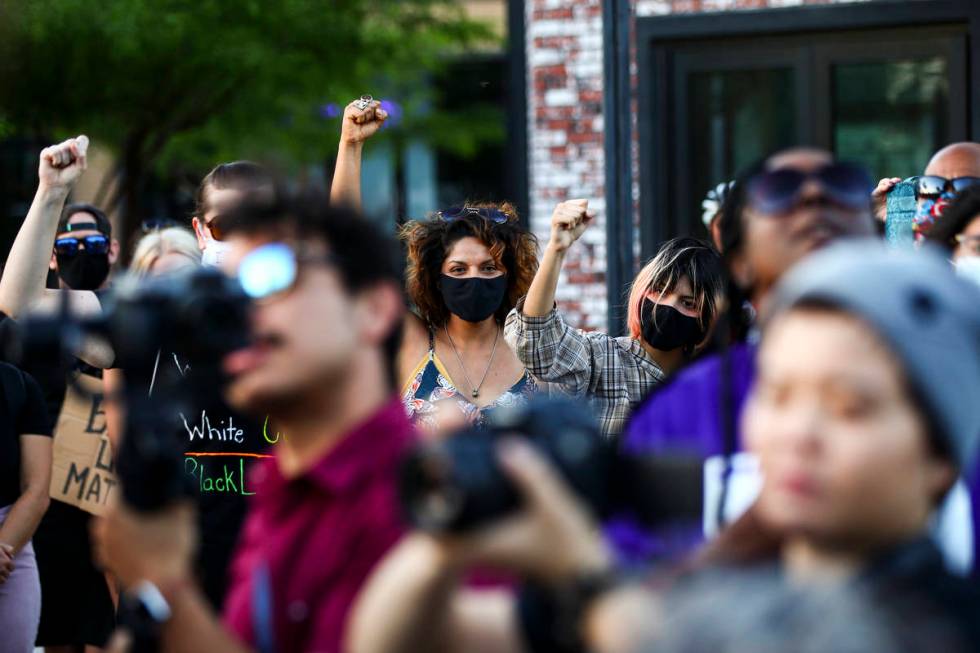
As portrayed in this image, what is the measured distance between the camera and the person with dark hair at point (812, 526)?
1.46 metres

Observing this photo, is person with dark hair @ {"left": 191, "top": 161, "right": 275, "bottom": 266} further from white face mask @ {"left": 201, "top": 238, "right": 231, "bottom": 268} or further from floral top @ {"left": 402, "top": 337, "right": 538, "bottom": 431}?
floral top @ {"left": 402, "top": 337, "right": 538, "bottom": 431}

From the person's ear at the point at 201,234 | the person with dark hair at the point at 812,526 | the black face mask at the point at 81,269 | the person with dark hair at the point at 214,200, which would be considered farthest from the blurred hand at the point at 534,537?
the black face mask at the point at 81,269

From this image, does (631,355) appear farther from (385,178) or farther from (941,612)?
(385,178)

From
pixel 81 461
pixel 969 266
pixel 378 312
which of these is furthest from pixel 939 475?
pixel 81 461

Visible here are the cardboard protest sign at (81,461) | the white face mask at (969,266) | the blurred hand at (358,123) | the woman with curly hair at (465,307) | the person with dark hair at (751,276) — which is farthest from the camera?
the cardboard protest sign at (81,461)

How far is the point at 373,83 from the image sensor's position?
15203mm

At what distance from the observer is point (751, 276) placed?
2340mm

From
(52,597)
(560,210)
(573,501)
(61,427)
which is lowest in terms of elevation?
(52,597)

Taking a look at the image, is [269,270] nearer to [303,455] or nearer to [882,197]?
[303,455]

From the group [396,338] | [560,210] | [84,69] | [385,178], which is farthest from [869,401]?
[385,178]

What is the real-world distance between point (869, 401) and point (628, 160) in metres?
5.20

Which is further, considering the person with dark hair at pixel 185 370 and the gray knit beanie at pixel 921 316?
the person with dark hair at pixel 185 370

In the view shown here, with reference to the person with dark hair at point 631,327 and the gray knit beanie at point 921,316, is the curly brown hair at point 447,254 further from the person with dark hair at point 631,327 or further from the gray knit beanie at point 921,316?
the gray knit beanie at point 921,316

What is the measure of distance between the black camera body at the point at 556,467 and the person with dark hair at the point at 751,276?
0.44 ft
